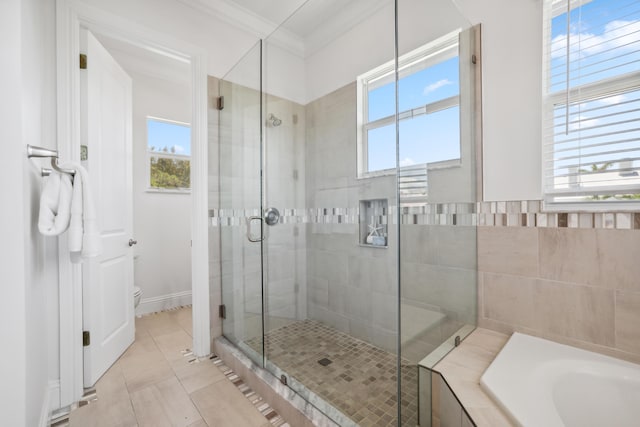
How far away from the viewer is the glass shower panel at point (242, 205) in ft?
6.51

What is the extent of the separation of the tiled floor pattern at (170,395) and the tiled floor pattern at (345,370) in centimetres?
27

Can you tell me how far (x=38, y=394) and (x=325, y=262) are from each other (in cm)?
157

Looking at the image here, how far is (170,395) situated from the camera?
173 centimetres

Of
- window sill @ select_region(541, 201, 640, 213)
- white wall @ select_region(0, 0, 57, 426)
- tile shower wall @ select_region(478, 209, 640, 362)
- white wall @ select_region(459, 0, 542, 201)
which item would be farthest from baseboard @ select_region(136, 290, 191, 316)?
window sill @ select_region(541, 201, 640, 213)

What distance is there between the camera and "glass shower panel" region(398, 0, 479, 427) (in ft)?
4.26

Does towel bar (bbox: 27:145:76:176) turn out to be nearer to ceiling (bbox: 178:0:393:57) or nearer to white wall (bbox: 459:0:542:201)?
ceiling (bbox: 178:0:393:57)

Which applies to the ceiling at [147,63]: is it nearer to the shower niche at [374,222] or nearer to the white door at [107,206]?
the white door at [107,206]

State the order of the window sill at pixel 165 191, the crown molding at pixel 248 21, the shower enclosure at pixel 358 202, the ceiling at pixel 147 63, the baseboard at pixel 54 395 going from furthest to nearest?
1. the window sill at pixel 165 191
2. the ceiling at pixel 147 63
3. the crown molding at pixel 248 21
4. the baseboard at pixel 54 395
5. the shower enclosure at pixel 358 202

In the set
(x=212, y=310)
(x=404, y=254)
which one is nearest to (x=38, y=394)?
(x=212, y=310)

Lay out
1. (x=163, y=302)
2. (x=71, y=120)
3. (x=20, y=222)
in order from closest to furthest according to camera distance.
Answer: (x=20, y=222) < (x=71, y=120) < (x=163, y=302)

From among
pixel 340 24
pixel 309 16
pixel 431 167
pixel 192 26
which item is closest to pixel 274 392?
pixel 431 167

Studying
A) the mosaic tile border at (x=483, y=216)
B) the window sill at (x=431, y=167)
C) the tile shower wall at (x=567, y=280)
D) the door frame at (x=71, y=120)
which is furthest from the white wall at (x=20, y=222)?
the tile shower wall at (x=567, y=280)

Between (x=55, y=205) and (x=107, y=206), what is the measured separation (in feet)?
2.26

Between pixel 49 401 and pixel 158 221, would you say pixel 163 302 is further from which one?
pixel 49 401
